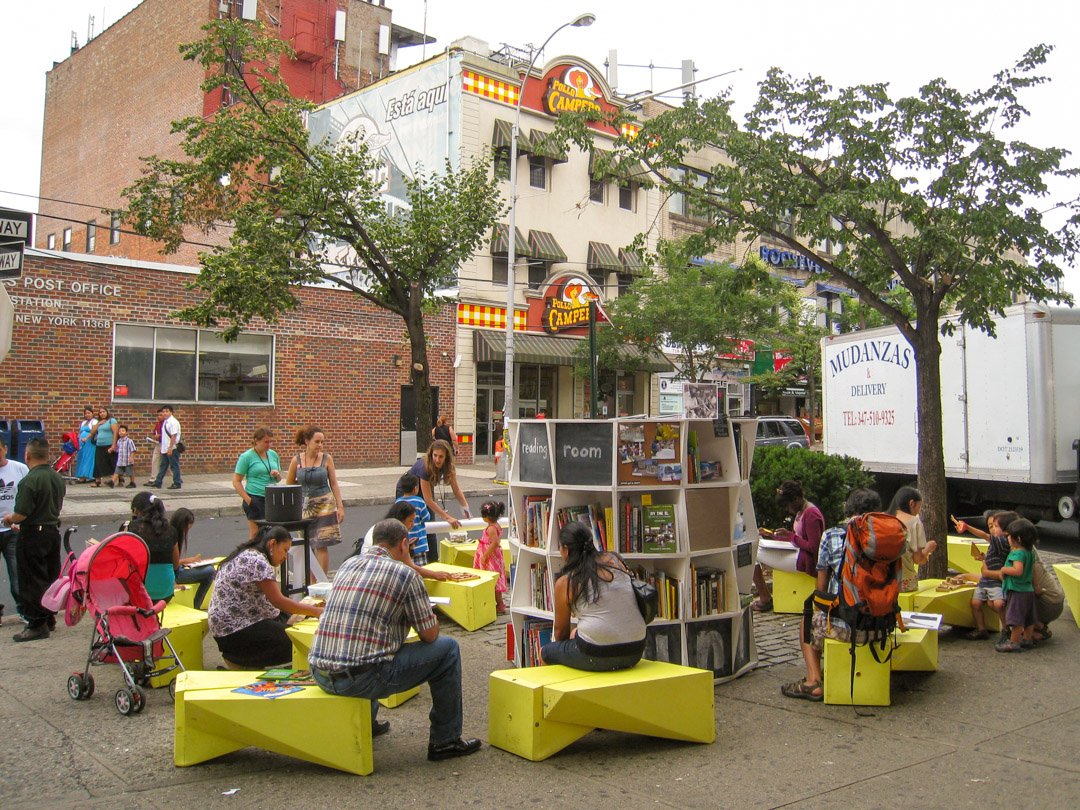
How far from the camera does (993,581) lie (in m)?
7.88

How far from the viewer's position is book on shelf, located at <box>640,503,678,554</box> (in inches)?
255

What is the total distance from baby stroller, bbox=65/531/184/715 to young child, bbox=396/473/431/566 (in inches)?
114

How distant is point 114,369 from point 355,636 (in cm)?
1895

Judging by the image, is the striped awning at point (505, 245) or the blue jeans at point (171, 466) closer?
the blue jeans at point (171, 466)

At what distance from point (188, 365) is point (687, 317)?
45.6ft

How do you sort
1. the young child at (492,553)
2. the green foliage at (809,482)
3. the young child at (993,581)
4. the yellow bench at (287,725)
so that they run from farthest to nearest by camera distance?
1. the green foliage at (809,482)
2. the young child at (492,553)
3. the young child at (993,581)
4. the yellow bench at (287,725)

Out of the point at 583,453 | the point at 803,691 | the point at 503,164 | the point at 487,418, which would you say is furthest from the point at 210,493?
the point at 803,691

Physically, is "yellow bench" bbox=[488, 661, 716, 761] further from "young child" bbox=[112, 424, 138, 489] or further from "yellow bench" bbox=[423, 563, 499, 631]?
"young child" bbox=[112, 424, 138, 489]

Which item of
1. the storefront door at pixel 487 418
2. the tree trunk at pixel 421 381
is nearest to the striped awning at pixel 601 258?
the storefront door at pixel 487 418

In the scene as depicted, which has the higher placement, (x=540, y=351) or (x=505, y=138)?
(x=505, y=138)

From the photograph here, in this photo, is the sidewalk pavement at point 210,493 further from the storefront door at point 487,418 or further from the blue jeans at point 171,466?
the storefront door at point 487,418

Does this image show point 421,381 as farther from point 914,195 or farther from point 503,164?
point 503,164

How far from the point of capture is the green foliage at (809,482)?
416 inches

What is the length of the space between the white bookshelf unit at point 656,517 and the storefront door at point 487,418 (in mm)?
22742
